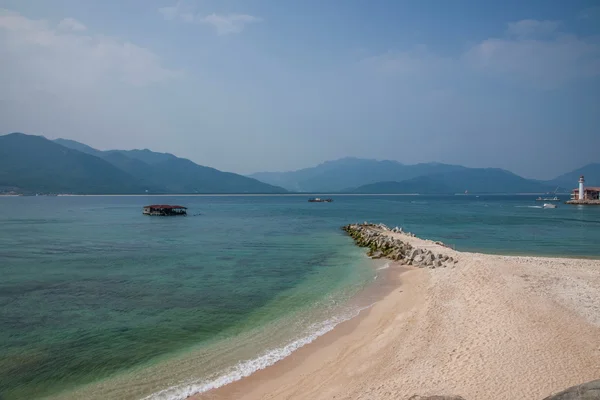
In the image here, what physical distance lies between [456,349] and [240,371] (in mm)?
5657

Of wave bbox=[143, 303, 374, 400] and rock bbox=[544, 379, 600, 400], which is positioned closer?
rock bbox=[544, 379, 600, 400]

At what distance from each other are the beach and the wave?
0.24 metres

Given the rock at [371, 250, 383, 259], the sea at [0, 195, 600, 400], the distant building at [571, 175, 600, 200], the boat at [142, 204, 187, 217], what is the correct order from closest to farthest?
the sea at [0, 195, 600, 400]
the rock at [371, 250, 383, 259]
the boat at [142, 204, 187, 217]
the distant building at [571, 175, 600, 200]

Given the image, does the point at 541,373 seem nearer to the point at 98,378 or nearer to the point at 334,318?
the point at 334,318

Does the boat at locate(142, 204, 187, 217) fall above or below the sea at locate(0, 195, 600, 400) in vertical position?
above

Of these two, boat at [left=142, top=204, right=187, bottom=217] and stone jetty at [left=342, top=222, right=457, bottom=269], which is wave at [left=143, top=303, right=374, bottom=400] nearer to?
stone jetty at [left=342, top=222, right=457, bottom=269]

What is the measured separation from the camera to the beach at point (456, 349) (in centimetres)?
845

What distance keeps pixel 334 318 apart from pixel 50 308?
1139 centimetres

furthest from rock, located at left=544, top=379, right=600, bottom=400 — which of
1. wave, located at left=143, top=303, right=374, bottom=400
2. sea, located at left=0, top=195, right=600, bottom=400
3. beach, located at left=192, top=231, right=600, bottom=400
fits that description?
sea, located at left=0, top=195, right=600, bottom=400

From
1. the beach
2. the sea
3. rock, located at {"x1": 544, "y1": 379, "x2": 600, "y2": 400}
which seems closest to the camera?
rock, located at {"x1": 544, "y1": 379, "x2": 600, "y2": 400}

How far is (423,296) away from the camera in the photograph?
1598 cm

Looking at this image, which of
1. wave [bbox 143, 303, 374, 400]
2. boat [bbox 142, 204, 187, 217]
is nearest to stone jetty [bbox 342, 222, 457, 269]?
wave [bbox 143, 303, 374, 400]

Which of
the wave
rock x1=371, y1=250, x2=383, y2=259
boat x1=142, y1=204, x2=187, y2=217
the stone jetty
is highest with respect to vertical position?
boat x1=142, y1=204, x2=187, y2=217

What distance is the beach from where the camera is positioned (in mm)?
8445
